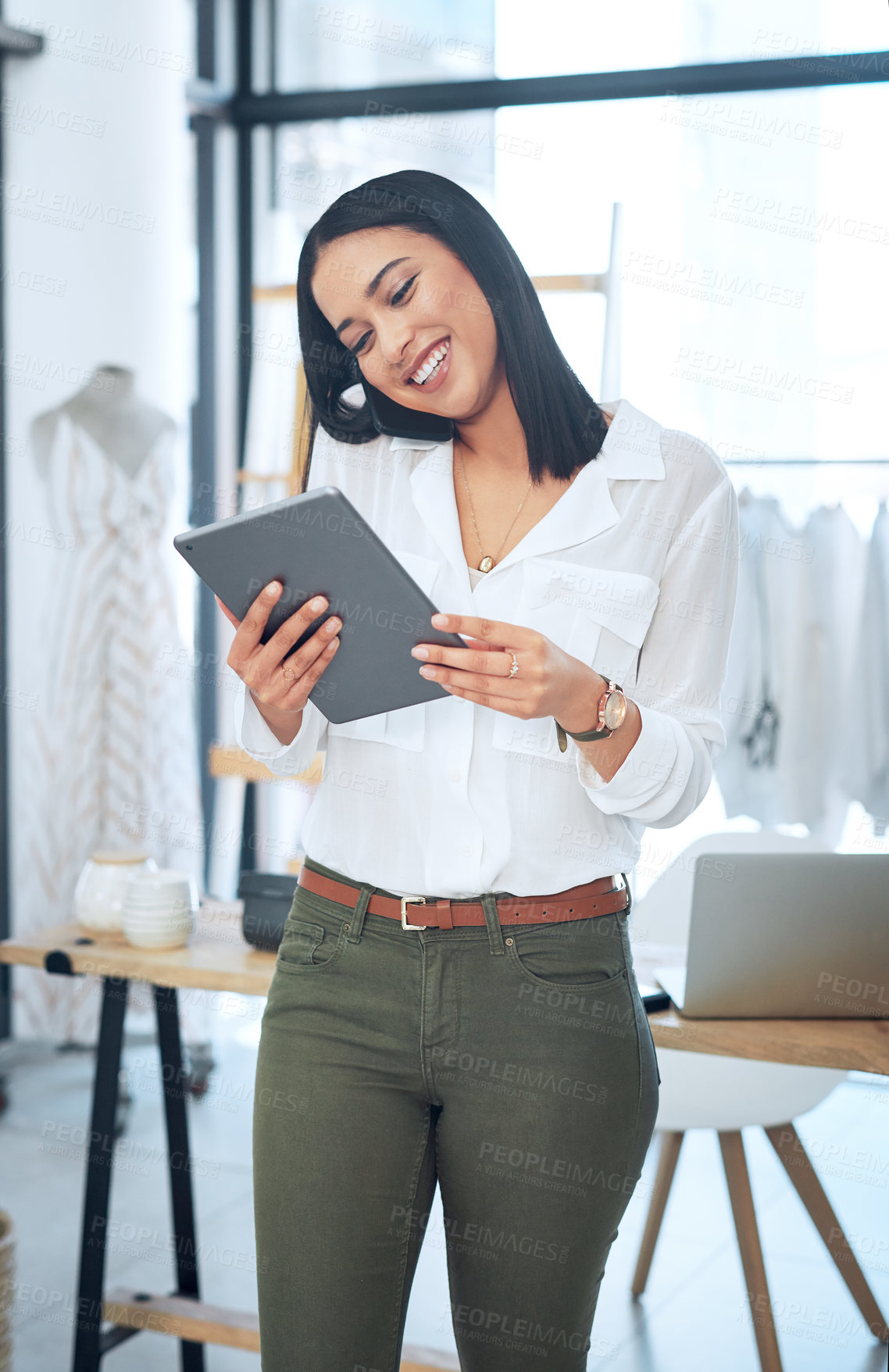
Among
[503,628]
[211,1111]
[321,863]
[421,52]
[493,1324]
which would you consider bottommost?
[211,1111]

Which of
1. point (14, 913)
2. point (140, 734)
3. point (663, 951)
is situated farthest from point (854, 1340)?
point (14, 913)

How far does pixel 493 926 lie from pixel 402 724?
0.72ft

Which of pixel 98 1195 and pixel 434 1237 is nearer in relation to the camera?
pixel 98 1195

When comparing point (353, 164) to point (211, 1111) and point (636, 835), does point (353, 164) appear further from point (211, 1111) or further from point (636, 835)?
point (636, 835)

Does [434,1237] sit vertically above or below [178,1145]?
below

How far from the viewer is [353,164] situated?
151 inches

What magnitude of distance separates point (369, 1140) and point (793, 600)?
8.06 feet

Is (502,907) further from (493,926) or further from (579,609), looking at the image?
(579,609)

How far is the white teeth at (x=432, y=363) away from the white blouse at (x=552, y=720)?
10 centimetres

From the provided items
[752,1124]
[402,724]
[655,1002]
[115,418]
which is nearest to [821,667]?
[752,1124]

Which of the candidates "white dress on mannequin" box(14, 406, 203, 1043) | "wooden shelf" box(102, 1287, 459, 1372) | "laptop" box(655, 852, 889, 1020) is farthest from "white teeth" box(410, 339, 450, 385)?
"white dress on mannequin" box(14, 406, 203, 1043)

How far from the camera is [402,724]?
123cm

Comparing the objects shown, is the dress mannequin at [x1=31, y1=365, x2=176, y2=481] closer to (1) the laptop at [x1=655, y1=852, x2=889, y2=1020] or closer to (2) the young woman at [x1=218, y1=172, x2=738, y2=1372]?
(2) the young woman at [x1=218, y1=172, x2=738, y2=1372]

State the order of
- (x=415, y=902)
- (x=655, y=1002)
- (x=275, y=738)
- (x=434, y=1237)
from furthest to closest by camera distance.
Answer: (x=434, y=1237)
(x=655, y=1002)
(x=275, y=738)
(x=415, y=902)
